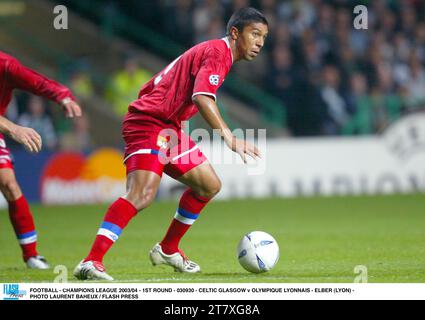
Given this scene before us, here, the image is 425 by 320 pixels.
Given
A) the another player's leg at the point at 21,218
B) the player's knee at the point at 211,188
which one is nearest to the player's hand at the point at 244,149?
the player's knee at the point at 211,188

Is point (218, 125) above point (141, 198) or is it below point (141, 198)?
above

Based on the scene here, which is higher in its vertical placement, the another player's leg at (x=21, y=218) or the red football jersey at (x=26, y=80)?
the red football jersey at (x=26, y=80)

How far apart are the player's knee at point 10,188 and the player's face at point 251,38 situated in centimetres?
254

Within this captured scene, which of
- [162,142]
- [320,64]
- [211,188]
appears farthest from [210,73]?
[320,64]

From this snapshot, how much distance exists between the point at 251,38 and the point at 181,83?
673mm

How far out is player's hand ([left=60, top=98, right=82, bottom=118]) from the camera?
8508 millimetres

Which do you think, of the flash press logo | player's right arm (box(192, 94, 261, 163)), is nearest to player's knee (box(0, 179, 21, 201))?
the flash press logo

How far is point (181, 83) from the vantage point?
7.73 meters

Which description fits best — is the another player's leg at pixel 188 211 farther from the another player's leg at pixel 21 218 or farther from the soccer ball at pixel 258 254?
the another player's leg at pixel 21 218

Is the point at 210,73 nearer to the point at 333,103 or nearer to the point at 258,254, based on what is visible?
the point at 258,254

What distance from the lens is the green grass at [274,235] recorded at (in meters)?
7.75

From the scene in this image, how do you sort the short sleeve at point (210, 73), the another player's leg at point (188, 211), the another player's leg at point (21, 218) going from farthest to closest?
1. the another player's leg at point (21, 218)
2. the another player's leg at point (188, 211)
3. the short sleeve at point (210, 73)

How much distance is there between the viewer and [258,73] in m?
20.2

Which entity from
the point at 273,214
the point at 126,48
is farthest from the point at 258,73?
the point at 273,214
